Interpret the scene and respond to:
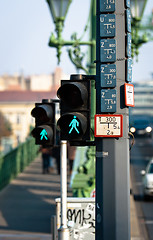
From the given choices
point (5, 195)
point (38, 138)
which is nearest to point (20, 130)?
point (5, 195)

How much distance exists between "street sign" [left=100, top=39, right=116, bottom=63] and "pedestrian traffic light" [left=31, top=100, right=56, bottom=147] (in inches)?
70.1

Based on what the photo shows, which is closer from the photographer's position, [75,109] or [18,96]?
[75,109]

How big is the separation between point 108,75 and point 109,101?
0.32 metres

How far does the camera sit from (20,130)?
133 m

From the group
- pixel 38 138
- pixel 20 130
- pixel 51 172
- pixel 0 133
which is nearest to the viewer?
pixel 38 138

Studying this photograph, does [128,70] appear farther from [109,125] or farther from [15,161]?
[15,161]

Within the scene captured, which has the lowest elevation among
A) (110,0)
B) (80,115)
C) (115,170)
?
(115,170)

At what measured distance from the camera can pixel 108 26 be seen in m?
8.25

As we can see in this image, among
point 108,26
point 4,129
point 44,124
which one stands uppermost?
point 4,129

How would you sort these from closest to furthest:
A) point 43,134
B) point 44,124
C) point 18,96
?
point 43,134, point 44,124, point 18,96

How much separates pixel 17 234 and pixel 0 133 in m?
91.7

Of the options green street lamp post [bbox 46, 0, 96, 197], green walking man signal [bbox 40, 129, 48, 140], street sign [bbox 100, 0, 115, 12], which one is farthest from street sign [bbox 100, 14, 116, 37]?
green street lamp post [bbox 46, 0, 96, 197]

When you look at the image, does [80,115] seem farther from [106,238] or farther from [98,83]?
[106,238]

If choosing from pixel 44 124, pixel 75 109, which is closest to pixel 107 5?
pixel 75 109
